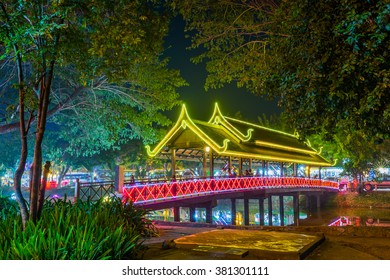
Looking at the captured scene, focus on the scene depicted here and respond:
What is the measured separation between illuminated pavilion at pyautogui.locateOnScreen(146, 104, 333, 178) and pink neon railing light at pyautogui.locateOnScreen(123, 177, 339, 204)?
124cm

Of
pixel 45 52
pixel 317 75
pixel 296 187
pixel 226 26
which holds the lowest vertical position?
pixel 296 187

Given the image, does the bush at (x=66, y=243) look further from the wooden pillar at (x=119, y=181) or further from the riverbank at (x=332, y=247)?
the wooden pillar at (x=119, y=181)

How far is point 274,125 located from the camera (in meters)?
52.1

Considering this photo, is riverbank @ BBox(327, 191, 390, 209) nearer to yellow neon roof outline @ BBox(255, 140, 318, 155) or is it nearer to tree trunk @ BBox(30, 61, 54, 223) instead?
yellow neon roof outline @ BBox(255, 140, 318, 155)

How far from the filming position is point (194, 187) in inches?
779

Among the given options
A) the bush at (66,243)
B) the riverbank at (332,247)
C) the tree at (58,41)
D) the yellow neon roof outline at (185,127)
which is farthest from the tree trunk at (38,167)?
the yellow neon roof outline at (185,127)

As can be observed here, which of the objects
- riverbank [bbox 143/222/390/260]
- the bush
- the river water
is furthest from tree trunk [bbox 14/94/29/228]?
the river water

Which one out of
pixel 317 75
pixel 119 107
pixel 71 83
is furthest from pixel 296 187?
pixel 317 75

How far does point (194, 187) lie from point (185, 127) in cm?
341

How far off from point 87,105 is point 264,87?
423 inches

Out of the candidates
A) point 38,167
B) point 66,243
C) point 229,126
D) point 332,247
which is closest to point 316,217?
point 229,126

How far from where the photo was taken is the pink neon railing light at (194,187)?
16.2 meters

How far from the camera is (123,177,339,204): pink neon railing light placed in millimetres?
16172
